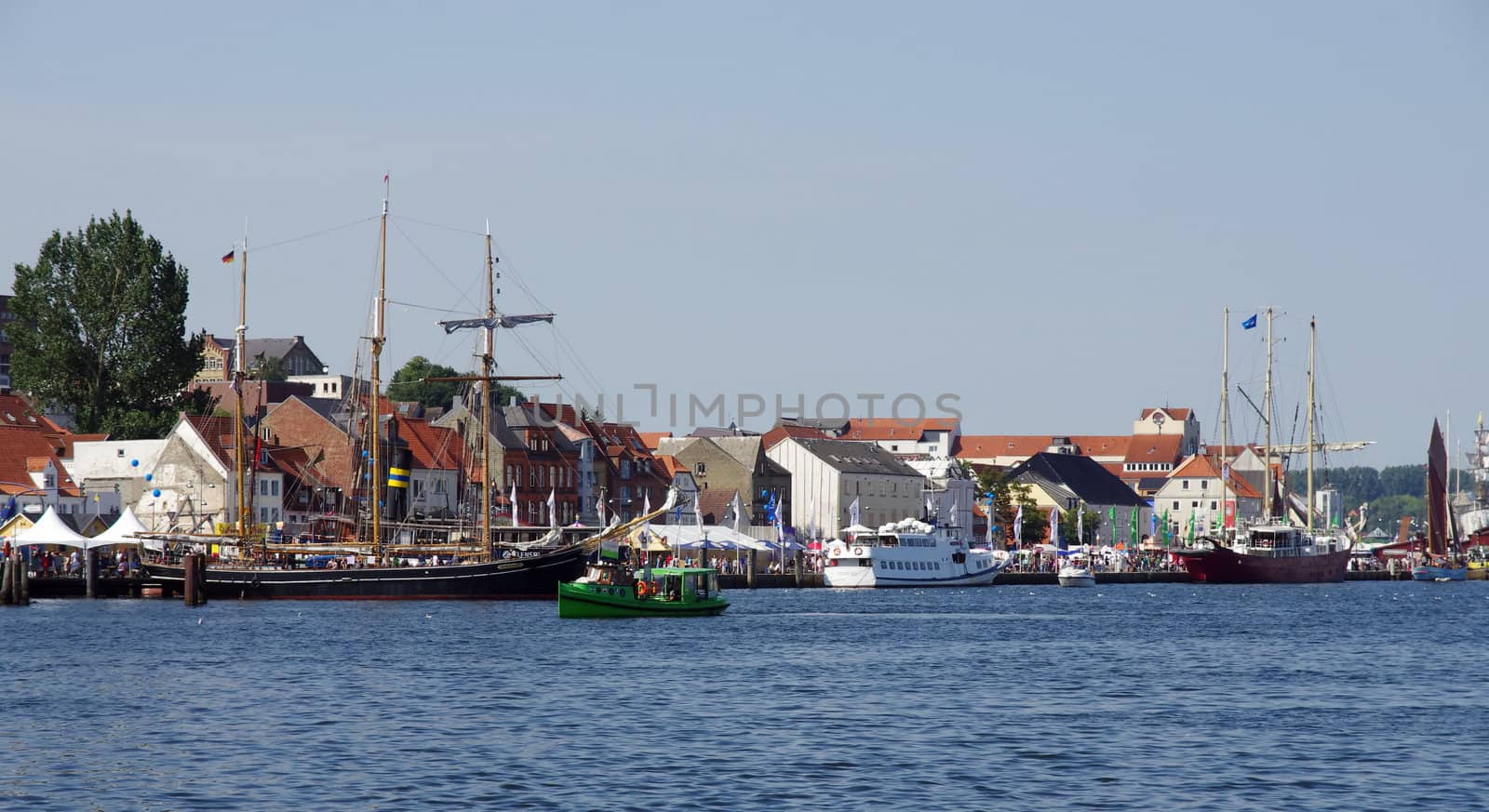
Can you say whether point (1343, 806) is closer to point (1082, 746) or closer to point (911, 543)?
point (1082, 746)

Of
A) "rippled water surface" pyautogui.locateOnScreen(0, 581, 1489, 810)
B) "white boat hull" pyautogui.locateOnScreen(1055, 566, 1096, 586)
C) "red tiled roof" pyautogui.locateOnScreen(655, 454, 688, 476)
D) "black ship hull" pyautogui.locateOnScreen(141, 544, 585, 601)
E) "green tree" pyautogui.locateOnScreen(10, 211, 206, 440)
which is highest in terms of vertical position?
"green tree" pyautogui.locateOnScreen(10, 211, 206, 440)

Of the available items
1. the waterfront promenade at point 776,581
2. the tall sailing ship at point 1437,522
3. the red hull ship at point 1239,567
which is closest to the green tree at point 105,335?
the waterfront promenade at point 776,581

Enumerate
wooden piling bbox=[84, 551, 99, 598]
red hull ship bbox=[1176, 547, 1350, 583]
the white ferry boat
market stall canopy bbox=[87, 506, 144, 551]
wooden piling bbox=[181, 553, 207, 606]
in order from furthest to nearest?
red hull ship bbox=[1176, 547, 1350, 583] → the white ferry boat → wooden piling bbox=[84, 551, 99, 598] → market stall canopy bbox=[87, 506, 144, 551] → wooden piling bbox=[181, 553, 207, 606]

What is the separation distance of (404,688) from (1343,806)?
24.5 meters

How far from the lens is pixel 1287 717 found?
4359cm

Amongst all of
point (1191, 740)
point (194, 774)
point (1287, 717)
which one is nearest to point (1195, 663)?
point (1287, 717)

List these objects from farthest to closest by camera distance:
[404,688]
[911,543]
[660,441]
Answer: [660,441]
[911,543]
[404,688]

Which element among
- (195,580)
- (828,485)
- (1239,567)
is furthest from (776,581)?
(195,580)

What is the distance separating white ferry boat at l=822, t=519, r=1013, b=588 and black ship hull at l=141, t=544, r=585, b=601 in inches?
1539

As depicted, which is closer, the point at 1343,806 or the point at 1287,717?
the point at 1343,806

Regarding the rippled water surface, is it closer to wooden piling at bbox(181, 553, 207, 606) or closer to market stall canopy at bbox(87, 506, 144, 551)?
wooden piling at bbox(181, 553, 207, 606)

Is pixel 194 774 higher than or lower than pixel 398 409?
lower

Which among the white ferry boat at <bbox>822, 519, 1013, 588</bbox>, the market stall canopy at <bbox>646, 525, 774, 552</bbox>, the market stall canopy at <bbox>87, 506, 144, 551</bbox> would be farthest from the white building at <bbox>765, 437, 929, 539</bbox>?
the market stall canopy at <bbox>87, 506, 144, 551</bbox>

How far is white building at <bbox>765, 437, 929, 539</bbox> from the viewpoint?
181m
